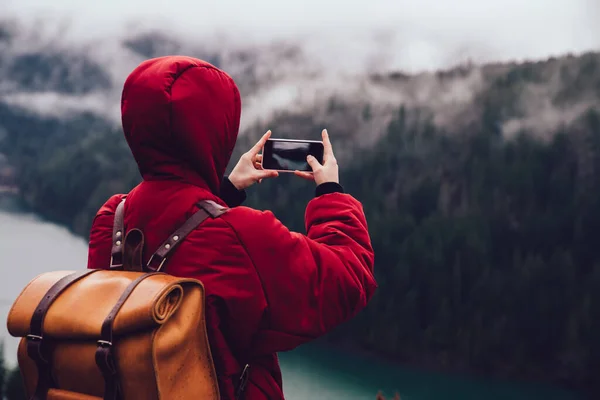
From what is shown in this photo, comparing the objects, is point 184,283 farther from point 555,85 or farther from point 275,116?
point 275,116

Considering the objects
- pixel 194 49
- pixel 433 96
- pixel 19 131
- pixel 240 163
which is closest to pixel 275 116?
pixel 433 96

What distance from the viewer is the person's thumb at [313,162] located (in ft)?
3.82

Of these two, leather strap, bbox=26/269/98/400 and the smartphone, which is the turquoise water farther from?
leather strap, bbox=26/269/98/400

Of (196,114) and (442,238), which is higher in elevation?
(196,114)

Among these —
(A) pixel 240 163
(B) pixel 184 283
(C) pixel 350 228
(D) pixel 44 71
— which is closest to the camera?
(B) pixel 184 283

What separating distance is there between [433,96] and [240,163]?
46.1m

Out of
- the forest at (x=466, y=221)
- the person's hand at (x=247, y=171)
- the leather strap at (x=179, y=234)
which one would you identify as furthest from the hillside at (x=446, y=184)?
the leather strap at (x=179, y=234)

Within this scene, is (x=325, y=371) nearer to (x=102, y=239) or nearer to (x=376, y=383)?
(x=376, y=383)

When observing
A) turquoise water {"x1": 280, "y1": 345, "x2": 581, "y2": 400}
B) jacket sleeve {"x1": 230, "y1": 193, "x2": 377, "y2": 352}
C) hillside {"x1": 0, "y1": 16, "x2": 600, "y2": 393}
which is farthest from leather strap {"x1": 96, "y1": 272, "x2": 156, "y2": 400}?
turquoise water {"x1": 280, "y1": 345, "x2": 581, "y2": 400}

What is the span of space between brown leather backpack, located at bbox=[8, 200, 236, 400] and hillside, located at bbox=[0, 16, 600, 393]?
28271 mm

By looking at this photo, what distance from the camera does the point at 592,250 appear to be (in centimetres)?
3366

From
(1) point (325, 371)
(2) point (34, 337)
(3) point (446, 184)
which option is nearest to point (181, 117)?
(2) point (34, 337)

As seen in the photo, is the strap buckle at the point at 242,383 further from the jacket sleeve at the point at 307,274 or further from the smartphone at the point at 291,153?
the smartphone at the point at 291,153

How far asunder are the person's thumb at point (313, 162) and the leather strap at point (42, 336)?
455 mm
